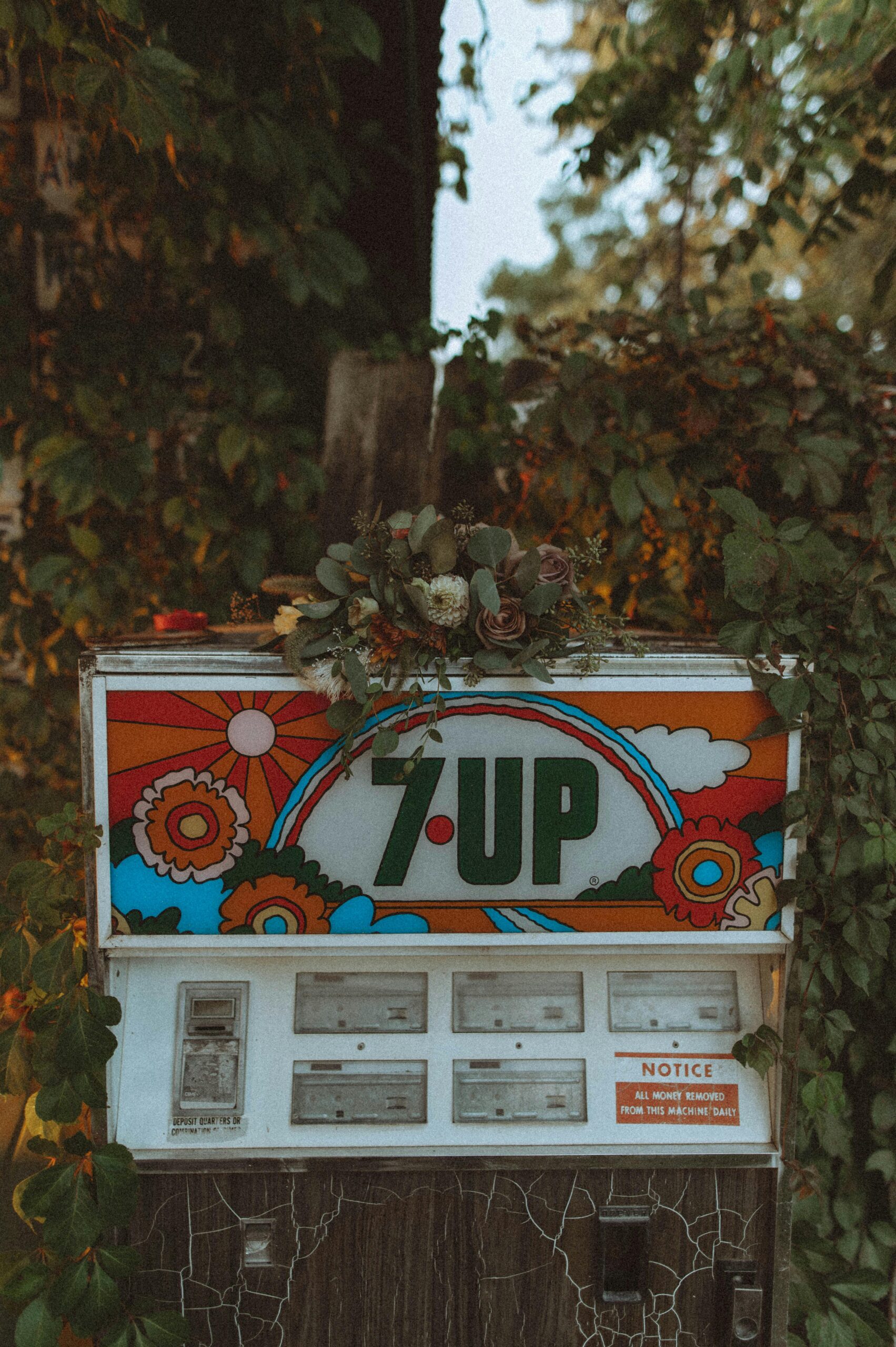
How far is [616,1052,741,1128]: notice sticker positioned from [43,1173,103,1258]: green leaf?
971 millimetres

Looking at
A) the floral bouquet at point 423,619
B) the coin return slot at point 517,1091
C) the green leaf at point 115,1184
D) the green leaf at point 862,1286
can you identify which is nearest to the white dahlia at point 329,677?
the floral bouquet at point 423,619

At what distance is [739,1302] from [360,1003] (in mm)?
948

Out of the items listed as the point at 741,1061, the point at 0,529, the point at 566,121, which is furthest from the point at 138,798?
the point at 566,121

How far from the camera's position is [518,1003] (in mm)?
1544

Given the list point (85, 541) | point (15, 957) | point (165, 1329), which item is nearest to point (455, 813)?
point (15, 957)

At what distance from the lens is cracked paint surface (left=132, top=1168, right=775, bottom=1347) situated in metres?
1.49

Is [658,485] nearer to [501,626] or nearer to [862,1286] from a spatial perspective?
[501,626]

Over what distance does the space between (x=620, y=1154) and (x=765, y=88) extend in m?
2.99

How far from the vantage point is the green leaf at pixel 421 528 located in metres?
1.38

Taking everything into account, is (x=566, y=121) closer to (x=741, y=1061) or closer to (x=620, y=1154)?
(x=741, y=1061)

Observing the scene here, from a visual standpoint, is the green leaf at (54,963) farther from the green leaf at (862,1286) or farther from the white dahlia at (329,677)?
the green leaf at (862,1286)

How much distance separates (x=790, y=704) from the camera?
1398 mm

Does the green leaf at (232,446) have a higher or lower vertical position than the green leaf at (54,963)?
higher

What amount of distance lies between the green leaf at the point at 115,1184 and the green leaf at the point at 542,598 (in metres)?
1.21
